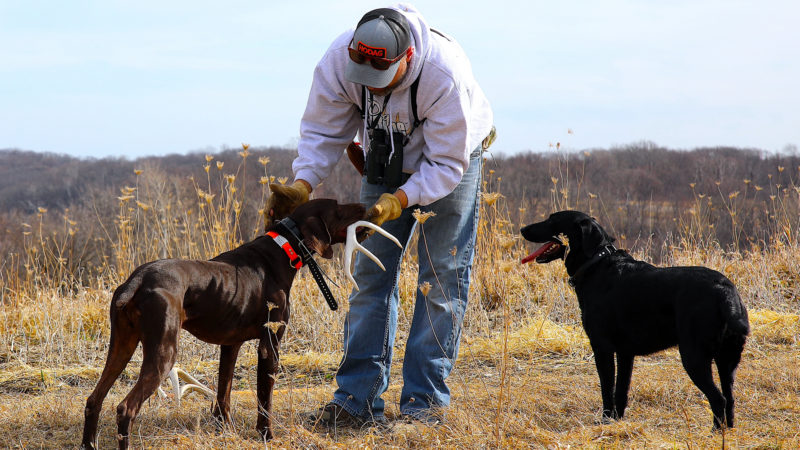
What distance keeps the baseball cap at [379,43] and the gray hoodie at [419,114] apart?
0.12m

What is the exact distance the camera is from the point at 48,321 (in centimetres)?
564

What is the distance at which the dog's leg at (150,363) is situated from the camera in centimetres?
280

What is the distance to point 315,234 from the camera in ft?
11.4

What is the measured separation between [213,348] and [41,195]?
147 feet

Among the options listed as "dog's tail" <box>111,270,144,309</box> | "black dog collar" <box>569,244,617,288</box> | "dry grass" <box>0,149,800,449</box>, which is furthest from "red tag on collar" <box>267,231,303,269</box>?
"black dog collar" <box>569,244,617,288</box>

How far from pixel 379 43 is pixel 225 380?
1772 mm

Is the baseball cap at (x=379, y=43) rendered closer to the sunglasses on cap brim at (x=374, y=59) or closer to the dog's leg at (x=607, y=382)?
the sunglasses on cap brim at (x=374, y=59)

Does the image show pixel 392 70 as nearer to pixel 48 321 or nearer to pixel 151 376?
pixel 151 376

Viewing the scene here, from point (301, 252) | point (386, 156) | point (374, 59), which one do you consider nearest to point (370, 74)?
point (374, 59)

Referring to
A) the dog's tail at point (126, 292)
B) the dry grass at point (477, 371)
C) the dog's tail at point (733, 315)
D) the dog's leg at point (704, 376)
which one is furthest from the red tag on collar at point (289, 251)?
the dog's tail at point (733, 315)

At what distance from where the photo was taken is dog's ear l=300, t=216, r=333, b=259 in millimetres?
3463

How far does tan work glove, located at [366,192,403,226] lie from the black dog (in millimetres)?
793

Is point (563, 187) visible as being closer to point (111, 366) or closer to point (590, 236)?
point (590, 236)

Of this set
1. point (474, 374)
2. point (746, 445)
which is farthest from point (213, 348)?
point (746, 445)
